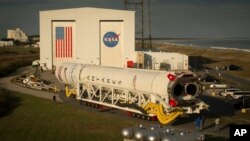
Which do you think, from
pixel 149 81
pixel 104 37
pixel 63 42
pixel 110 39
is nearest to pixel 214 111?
pixel 149 81

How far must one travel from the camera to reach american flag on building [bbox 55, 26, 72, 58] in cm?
7750

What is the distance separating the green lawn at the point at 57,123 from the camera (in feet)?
105

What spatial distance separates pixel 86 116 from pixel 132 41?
36431 mm

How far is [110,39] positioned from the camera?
7481cm

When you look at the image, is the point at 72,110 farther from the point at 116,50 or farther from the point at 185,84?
the point at 116,50

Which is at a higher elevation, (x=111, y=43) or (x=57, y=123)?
(x=111, y=43)

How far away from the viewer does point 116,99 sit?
42562 millimetres

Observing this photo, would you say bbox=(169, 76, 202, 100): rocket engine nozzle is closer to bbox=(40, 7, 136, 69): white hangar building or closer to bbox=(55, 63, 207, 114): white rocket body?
bbox=(55, 63, 207, 114): white rocket body

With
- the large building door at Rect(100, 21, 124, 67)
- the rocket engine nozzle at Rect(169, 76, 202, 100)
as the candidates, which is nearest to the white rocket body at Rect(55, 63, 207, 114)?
the rocket engine nozzle at Rect(169, 76, 202, 100)

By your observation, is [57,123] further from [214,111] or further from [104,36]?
[104,36]

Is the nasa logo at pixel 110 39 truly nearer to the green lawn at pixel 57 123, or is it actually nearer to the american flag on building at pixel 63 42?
the american flag on building at pixel 63 42

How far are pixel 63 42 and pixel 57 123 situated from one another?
42751 millimetres

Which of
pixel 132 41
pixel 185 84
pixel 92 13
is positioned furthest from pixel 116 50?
pixel 185 84

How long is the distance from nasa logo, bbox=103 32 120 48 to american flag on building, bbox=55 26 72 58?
23.3 feet
